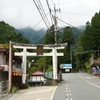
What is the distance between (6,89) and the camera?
2284cm

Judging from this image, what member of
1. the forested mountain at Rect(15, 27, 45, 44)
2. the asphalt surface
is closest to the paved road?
the asphalt surface

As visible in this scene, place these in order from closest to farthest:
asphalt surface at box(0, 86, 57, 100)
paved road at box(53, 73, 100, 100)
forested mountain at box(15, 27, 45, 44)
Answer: paved road at box(53, 73, 100, 100) < asphalt surface at box(0, 86, 57, 100) < forested mountain at box(15, 27, 45, 44)

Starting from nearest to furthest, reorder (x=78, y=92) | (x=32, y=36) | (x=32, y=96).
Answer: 1. (x=32, y=96)
2. (x=78, y=92)
3. (x=32, y=36)

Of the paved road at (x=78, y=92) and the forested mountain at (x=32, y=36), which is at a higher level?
the forested mountain at (x=32, y=36)

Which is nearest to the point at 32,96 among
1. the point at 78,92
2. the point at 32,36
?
the point at 78,92

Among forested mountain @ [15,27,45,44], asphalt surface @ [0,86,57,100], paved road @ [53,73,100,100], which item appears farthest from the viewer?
forested mountain @ [15,27,45,44]

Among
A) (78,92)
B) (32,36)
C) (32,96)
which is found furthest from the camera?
(32,36)

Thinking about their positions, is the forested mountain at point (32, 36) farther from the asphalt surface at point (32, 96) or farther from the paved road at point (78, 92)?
the asphalt surface at point (32, 96)

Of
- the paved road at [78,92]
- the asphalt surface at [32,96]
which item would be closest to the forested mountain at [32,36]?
the paved road at [78,92]

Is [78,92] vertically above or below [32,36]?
below

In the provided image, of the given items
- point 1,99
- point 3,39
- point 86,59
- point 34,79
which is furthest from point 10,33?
point 1,99

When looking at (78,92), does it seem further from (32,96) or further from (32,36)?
(32,36)

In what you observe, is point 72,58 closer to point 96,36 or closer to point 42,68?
point 42,68

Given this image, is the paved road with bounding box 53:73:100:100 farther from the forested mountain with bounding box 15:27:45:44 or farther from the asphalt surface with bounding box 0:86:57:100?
the forested mountain with bounding box 15:27:45:44
